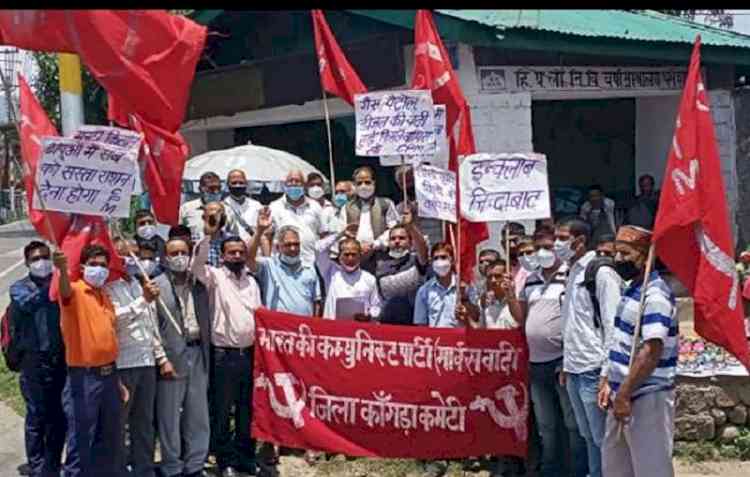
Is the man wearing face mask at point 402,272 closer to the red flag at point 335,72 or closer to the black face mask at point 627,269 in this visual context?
the red flag at point 335,72

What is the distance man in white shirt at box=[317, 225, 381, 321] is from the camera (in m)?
8.23

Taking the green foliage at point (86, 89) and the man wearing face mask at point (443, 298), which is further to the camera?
the green foliage at point (86, 89)

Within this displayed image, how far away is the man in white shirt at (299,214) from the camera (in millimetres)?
9359

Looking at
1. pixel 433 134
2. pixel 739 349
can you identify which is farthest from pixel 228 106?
pixel 739 349

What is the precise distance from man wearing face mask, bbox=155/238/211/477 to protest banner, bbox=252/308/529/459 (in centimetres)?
50

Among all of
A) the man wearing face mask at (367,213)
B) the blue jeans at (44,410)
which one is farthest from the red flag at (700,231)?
the blue jeans at (44,410)

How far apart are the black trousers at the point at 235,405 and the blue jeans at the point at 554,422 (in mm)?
2143

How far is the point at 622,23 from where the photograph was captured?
1306 cm

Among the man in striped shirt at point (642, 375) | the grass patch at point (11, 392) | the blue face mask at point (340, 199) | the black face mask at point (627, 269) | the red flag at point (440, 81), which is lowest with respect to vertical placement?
the grass patch at point (11, 392)

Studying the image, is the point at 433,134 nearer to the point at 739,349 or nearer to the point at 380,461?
the point at 380,461

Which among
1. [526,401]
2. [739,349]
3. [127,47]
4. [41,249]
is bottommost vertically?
[526,401]

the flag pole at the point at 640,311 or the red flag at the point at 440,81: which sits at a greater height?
the red flag at the point at 440,81

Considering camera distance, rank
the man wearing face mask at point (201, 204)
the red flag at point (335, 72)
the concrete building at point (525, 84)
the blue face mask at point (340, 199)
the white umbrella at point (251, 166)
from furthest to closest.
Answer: the white umbrella at point (251, 166), the concrete building at point (525, 84), the red flag at point (335, 72), the blue face mask at point (340, 199), the man wearing face mask at point (201, 204)
